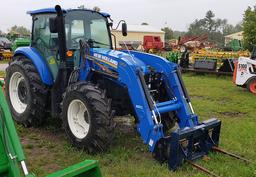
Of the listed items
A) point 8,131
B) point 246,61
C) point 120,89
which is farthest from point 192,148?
point 246,61

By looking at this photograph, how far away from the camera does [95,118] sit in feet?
17.1

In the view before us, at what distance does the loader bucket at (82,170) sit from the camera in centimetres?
282

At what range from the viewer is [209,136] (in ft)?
18.1

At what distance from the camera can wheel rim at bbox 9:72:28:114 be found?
275 inches

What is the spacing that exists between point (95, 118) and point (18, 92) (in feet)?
8.62

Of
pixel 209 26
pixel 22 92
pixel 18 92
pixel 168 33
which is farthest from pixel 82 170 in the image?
pixel 209 26

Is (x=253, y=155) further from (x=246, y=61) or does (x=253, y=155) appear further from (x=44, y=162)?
(x=246, y=61)

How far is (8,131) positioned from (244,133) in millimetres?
4917

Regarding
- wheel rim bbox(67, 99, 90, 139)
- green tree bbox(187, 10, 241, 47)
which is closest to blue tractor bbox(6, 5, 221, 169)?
wheel rim bbox(67, 99, 90, 139)

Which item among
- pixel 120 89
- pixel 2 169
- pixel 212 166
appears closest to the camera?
pixel 2 169

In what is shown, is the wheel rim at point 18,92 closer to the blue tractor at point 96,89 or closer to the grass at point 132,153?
the blue tractor at point 96,89

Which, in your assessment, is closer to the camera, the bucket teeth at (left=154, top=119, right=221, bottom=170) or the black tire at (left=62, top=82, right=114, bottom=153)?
the bucket teeth at (left=154, top=119, right=221, bottom=170)

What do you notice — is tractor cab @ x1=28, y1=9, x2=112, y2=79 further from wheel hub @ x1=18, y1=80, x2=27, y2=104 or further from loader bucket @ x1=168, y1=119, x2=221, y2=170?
loader bucket @ x1=168, y1=119, x2=221, y2=170

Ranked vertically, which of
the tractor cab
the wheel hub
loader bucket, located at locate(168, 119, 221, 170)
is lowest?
loader bucket, located at locate(168, 119, 221, 170)
